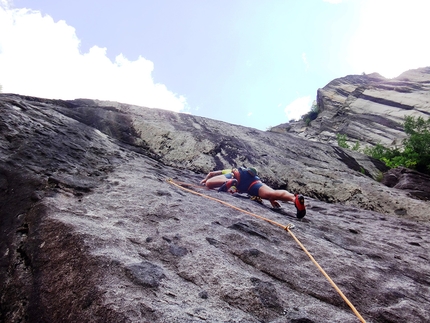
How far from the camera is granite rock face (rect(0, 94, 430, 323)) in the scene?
7.79 ft

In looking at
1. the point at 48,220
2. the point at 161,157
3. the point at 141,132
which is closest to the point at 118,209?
the point at 48,220

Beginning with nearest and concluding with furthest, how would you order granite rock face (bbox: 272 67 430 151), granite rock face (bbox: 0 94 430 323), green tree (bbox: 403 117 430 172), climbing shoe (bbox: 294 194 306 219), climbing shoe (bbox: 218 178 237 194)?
granite rock face (bbox: 0 94 430 323) < climbing shoe (bbox: 294 194 306 219) < climbing shoe (bbox: 218 178 237 194) < green tree (bbox: 403 117 430 172) < granite rock face (bbox: 272 67 430 151)

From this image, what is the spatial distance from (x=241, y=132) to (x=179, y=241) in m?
7.75

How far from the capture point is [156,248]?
3.09m

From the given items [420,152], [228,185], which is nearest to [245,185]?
[228,185]

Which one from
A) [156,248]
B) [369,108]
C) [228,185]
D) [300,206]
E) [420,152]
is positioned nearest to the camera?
[156,248]

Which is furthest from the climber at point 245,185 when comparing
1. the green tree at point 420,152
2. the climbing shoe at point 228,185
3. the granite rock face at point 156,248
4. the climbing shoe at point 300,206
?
the green tree at point 420,152

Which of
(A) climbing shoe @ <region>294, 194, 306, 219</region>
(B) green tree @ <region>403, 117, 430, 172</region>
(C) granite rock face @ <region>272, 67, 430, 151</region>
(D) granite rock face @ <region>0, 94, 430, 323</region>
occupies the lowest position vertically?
(D) granite rock face @ <region>0, 94, 430, 323</region>

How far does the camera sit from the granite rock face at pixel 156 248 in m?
2.37

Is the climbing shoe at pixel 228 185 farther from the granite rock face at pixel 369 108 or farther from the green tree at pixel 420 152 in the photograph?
the granite rock face at pixel 369 108

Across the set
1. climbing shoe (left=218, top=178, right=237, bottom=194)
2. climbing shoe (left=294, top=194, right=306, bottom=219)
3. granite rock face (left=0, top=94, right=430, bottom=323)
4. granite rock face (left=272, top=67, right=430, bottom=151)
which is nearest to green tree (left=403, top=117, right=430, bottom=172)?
granite rock face (left=0, top=94, right=430, bottom=323)

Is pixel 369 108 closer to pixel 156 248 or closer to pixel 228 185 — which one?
pixel 228 185

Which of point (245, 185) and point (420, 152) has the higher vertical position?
point (420, 152)

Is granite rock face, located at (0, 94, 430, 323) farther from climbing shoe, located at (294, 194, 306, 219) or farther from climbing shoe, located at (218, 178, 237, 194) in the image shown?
climbing shoe, located at (218, 178, 237, 194)
